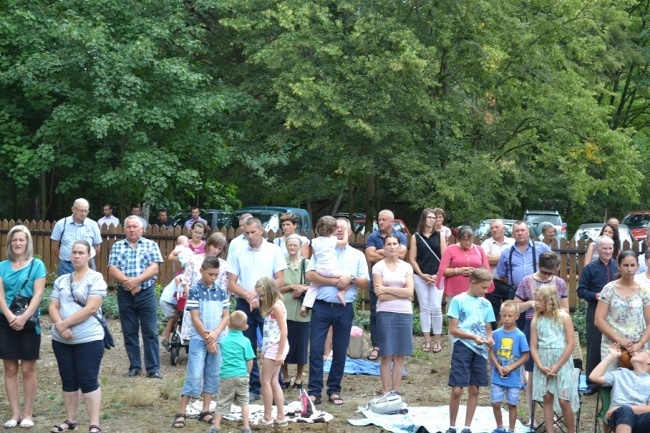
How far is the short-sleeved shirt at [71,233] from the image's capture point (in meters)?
13.6

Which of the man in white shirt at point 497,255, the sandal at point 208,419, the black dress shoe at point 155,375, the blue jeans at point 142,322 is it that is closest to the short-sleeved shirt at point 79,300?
the sandal at point 208,419

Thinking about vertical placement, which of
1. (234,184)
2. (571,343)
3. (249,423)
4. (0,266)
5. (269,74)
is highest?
(269,74)

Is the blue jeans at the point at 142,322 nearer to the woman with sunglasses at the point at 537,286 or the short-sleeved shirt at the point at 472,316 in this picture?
the short-sleeved shirt at the point at 472,316

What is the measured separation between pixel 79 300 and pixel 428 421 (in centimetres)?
352

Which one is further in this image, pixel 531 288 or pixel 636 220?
pixel 636 220

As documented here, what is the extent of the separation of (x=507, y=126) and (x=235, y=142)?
22.8 ft

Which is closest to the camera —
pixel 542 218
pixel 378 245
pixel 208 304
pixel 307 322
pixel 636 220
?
pixel 208 304

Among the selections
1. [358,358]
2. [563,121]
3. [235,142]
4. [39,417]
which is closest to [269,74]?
[235,142]

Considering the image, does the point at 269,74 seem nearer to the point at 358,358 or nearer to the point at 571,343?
the point at 358,358

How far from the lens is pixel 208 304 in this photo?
Result: 29.9 feet

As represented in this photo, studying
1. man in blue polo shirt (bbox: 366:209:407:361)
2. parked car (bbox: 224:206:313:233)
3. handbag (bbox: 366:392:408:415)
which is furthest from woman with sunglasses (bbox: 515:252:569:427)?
parked car (bbox: 224:206:313:233)

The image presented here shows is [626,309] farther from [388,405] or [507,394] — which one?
[388,405]

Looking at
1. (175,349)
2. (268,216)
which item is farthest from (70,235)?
(268,216)

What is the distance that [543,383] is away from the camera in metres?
8.63
